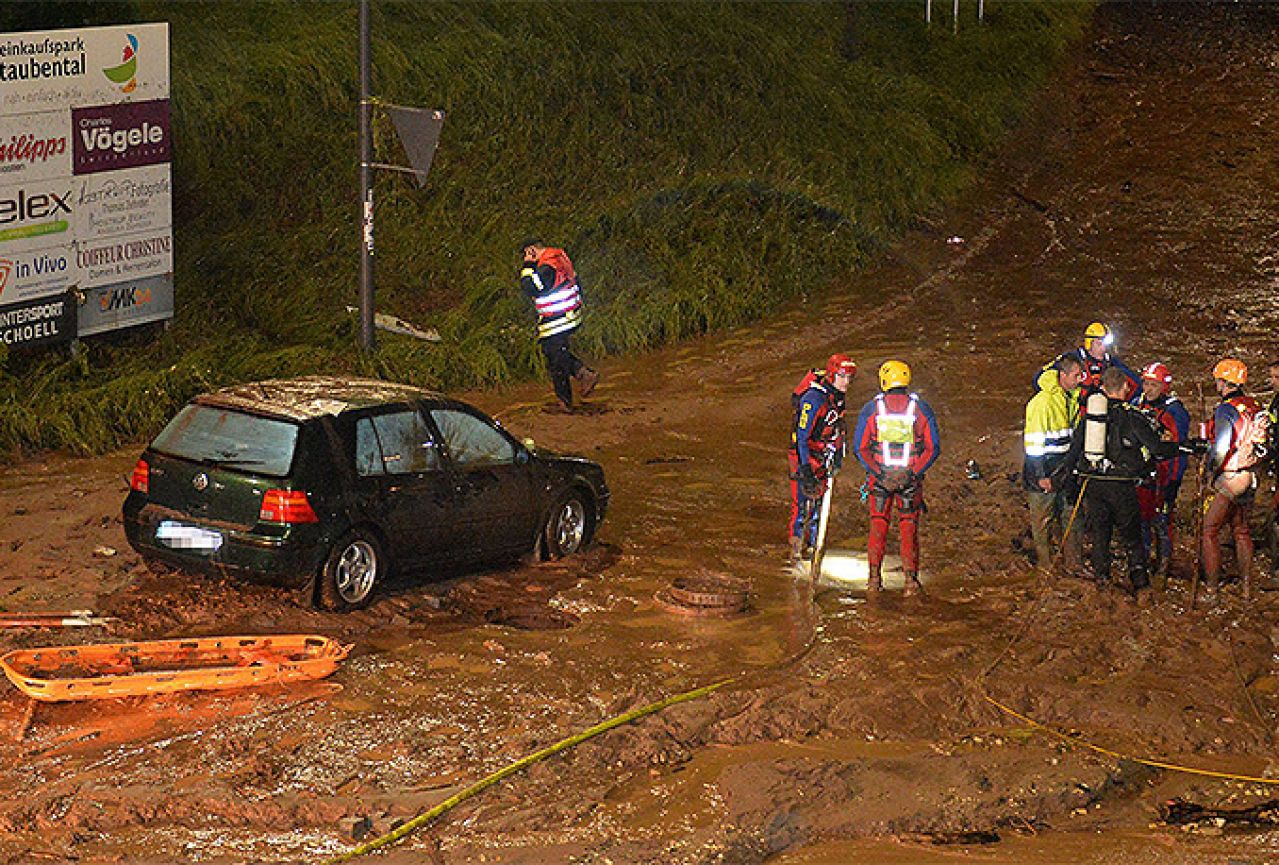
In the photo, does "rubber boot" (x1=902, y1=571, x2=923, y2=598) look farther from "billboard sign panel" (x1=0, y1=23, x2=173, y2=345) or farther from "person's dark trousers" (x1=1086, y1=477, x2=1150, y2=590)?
"billboard sign panel" (x1=0, y1=23, x2=173, y2=345)

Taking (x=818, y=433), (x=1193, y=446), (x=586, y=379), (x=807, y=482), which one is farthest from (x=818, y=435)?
(x=586, y=379)

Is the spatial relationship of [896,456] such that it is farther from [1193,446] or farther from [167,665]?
[167,665]

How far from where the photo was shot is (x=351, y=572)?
1245cm

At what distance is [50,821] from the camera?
356 inches

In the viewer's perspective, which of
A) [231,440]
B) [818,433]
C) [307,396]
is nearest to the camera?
[231,440]

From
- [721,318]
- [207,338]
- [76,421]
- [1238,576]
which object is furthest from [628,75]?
[1238,576]

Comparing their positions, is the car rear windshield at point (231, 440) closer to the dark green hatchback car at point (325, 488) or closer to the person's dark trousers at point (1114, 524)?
the dark green hatchback car at point (325, 488)

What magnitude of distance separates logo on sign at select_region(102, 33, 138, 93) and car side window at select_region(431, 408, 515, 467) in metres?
6.50

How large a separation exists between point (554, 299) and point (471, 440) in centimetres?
543

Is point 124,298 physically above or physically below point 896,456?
above

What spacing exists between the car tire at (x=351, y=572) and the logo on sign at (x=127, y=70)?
7.40 m

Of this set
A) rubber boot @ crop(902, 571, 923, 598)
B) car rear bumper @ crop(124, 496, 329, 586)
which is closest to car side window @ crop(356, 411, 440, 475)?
car rear bumper @ crop(124, 496, 329, 586)

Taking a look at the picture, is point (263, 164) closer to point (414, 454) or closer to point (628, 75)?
point (628, 75)

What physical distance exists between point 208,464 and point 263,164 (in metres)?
11.8
